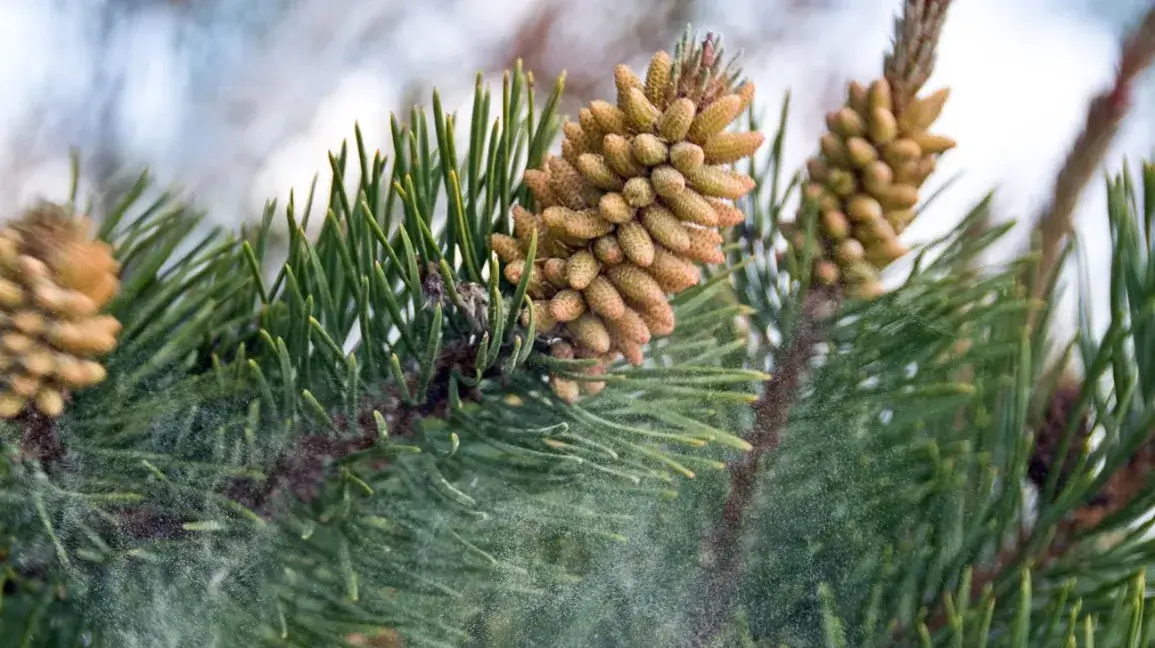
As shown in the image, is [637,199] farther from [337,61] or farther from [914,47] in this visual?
[337,61]

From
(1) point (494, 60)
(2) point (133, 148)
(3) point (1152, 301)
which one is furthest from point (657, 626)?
(1) point (494, 60)

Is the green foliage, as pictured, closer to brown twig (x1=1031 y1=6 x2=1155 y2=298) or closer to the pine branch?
the pine branch

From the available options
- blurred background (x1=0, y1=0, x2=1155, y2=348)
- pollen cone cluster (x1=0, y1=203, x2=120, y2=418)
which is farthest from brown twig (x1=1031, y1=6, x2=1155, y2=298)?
pollen cone cluster (x1=0, y1=203, x2=120, y2=418)

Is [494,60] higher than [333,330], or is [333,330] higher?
[494,60]

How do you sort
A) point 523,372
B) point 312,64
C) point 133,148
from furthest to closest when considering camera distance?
point 312,64 → point 133,148 → point 523,372

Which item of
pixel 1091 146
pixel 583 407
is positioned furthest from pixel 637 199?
pixel 1091 146

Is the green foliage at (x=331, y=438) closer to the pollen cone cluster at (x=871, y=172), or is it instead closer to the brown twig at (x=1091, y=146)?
the pollen cone cluster at (x=871, y=172)

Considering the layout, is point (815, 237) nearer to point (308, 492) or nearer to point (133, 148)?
point (308, 492)

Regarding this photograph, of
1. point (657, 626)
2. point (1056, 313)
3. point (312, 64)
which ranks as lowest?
point (657, 626)
